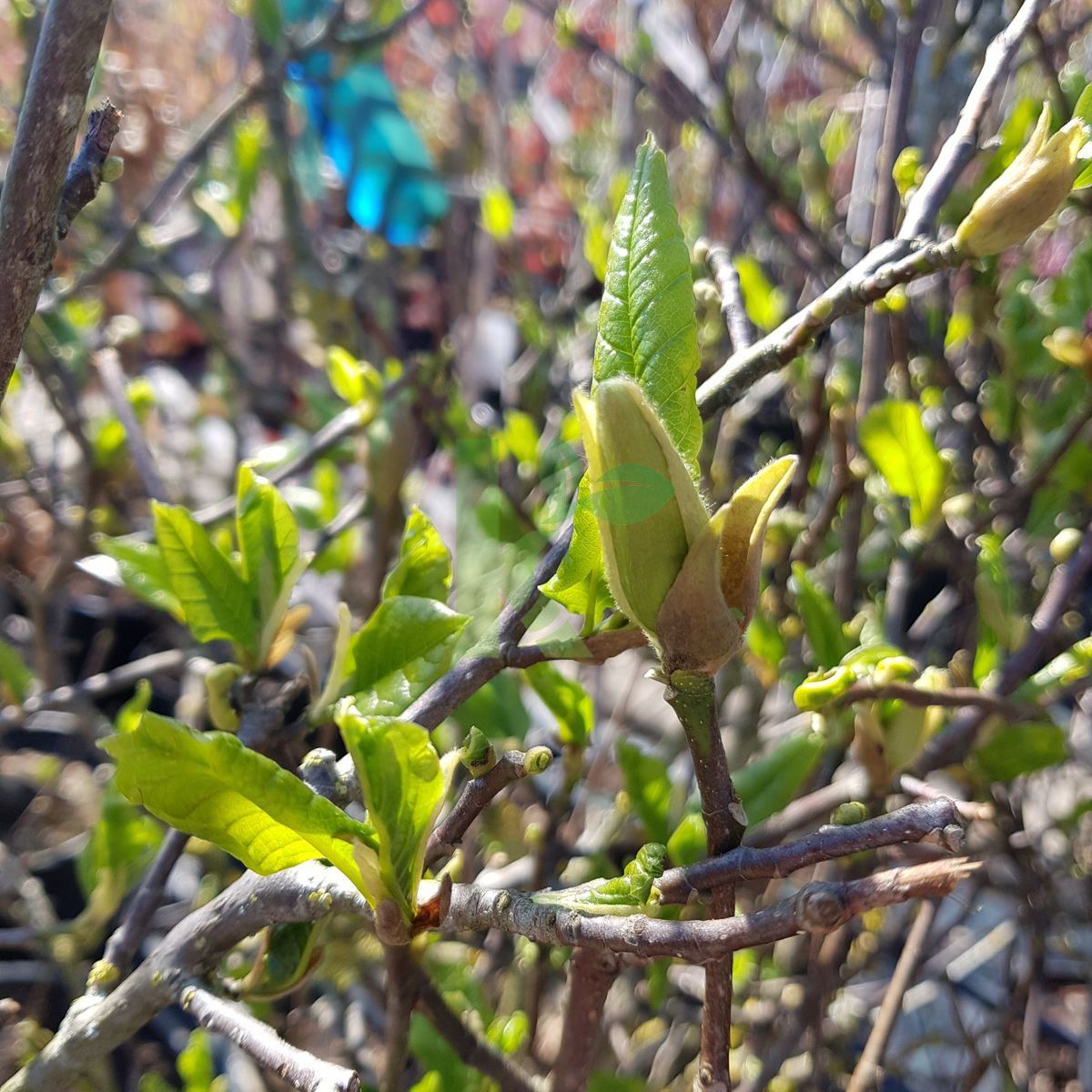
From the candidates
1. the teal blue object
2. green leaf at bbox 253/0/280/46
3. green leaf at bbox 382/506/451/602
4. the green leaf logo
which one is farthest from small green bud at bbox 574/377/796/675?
the teal blue object

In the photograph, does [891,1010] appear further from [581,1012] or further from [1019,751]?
[581,1012]

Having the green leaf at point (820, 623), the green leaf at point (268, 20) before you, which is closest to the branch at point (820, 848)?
the green leaf at point (820, 623)

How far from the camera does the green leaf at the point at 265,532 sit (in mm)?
587

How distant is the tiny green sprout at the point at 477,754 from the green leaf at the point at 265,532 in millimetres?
209

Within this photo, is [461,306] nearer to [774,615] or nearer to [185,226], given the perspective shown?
[185,226]

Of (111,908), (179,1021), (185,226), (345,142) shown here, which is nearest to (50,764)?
(179,1021)

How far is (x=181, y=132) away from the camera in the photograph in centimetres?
265

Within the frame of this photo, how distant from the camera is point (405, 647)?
0.53 meters

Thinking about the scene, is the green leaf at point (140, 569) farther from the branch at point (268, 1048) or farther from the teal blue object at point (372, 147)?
the teal blue object at point (372, 147)

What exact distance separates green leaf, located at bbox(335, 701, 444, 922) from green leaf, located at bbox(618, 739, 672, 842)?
12.5 inches

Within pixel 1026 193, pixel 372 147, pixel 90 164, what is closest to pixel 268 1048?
pixel 90 164

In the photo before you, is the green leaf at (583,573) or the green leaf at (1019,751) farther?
the green leaf at (1019,751)

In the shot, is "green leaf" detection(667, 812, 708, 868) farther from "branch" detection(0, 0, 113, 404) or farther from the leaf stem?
"branch" detection(0, 0, 113, 404)

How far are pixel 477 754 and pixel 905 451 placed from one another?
1.78 feet
